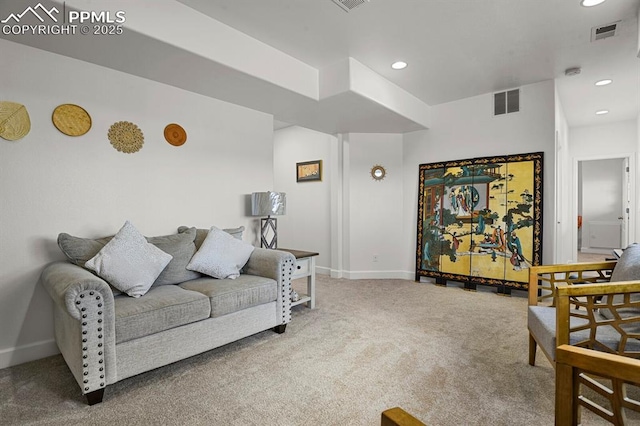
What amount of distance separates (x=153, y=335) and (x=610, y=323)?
256 cm

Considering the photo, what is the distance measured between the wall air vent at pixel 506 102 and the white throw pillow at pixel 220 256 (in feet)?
11.9

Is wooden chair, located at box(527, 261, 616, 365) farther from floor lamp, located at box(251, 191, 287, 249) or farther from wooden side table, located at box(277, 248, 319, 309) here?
floor lamp, located at box(251, 191, 287, 249)

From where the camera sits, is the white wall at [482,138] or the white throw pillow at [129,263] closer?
the white throw pillow at [129,263]

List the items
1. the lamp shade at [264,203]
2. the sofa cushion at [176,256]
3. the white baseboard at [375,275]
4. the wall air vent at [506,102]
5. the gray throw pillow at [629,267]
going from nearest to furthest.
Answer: the gray throw pillow at [629,267] < the sofa cushion at [176,256] < the lamp shade at [264,203] < the wall air vent at [506,102] < the white baseboard at [375,275]

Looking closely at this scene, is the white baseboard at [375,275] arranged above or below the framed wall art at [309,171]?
below

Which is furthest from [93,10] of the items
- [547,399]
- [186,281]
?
[547,399]

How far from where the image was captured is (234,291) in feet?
8.41

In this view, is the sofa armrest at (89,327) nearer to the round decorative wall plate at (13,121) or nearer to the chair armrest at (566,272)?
the round decorative wall plate at (13,121)

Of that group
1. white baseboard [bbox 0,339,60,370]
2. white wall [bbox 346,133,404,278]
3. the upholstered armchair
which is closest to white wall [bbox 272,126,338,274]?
white wall [bbox 346,133,404,278]

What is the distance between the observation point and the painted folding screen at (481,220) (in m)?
4.06

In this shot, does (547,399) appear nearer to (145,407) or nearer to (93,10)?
(145,407)

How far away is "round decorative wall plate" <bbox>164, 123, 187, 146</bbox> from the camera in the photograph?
3221 mm

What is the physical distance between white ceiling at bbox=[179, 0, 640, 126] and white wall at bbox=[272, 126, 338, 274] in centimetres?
192

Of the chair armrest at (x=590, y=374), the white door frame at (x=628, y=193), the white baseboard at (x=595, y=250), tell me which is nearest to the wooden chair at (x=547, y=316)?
the chair armrest at (x=590, y=374)
